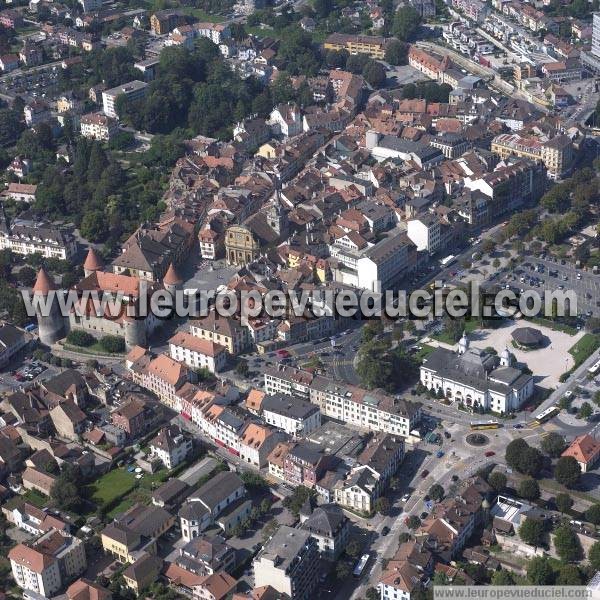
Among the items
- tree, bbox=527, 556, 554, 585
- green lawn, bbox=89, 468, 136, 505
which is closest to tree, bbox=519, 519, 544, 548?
tree, bbox=527, 556, 554, 585

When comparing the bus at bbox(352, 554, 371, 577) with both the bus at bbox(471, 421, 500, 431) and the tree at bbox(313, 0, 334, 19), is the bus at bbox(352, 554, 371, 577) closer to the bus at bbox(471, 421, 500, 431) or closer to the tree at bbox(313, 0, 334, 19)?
the bus at bbox(471, 421, 500, 431)

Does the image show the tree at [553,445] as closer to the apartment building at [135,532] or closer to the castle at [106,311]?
the apartment building at [135,532]

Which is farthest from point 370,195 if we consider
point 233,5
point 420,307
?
point 233,5

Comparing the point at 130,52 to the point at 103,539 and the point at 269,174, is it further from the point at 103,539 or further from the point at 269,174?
the point at 103,539

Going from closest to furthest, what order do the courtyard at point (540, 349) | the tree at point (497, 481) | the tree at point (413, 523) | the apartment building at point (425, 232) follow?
1. the tree at point (413, 523)
2. the tree at point (497, 481)
3. the courtyard at point (540, 349)
4. the apartment building at point (425, 232)

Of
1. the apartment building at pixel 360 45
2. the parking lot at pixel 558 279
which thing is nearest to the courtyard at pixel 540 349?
the parking lot at pixel 558 279

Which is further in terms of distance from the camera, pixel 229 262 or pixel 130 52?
pixel 130 52

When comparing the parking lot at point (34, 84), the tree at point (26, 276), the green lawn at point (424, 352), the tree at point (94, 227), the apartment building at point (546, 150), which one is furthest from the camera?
the parking lot at point (34, 84)
